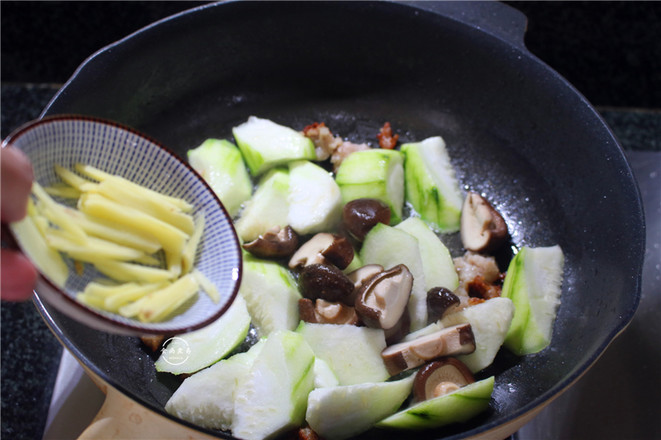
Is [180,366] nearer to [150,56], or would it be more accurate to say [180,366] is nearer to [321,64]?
[150,56]

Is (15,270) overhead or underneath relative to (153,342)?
overhead

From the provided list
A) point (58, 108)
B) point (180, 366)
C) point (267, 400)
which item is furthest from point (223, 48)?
point (267, 400)

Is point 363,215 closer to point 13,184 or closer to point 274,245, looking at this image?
point 274,245

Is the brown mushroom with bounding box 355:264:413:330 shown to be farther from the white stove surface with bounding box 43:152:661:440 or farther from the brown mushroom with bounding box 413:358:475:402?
the white stove surface with bounding box 43:152:661:440

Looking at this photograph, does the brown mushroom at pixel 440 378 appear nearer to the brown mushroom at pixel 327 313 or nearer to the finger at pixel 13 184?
the brown mushroom at pixel 327 313

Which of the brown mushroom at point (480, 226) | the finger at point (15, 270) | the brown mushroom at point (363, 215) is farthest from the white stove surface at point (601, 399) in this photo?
the finger at point (15, 270)

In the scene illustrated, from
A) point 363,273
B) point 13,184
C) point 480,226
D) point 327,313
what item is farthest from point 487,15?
point 13,184

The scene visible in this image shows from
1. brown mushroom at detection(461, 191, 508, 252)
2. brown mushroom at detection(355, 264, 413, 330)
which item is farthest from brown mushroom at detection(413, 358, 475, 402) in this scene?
A: brown mushroom at detection(461, 191, 508, 252)
